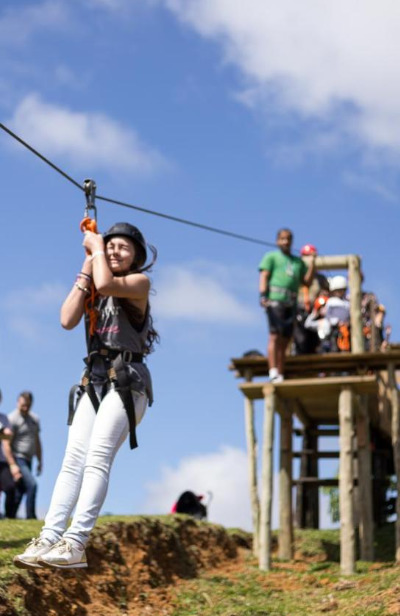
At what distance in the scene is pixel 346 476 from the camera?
14.8 metres

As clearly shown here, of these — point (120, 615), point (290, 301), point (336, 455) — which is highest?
point (290, 301)

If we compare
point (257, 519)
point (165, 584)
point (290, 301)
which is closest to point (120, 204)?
point (165, 584)

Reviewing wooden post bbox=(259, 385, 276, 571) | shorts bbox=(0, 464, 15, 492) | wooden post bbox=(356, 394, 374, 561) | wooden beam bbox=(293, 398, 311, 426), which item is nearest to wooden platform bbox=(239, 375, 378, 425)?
wooden post bbox=(259, 385, 276, 571)

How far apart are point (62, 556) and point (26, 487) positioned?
28.1ft

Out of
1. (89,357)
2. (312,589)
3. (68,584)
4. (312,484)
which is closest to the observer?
(89,357)

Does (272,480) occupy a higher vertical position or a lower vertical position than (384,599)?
higher

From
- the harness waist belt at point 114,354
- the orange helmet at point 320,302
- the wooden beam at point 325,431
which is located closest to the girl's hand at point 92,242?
the harness waist belt at point 114,354

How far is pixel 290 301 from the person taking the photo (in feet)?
48.7

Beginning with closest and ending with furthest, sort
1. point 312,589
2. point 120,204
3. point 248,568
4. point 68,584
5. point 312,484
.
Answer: point 120,204, point 68,584, point 312,589, point 248,568, point 312,484

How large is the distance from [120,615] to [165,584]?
2.65 meters

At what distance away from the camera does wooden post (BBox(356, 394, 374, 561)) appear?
51.6 feet

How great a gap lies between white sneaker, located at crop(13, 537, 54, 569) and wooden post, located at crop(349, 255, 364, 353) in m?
9.75

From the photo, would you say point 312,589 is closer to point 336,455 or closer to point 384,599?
point 384,599

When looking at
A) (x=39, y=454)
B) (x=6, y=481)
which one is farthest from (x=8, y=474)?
(x=39, y=454)
